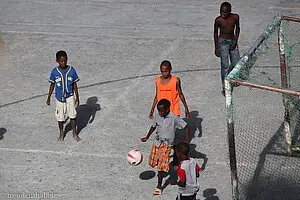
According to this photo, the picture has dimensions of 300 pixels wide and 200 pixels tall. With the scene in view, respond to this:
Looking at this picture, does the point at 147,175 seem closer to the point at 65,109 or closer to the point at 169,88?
the point at 169,88

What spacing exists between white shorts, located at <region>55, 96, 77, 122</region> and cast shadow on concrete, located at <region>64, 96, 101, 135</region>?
1.83ft

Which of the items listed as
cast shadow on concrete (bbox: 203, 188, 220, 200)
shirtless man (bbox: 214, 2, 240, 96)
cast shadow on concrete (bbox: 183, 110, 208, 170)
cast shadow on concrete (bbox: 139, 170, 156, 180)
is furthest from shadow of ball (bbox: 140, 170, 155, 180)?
shirtless man (bbox: 214, 2, 240, 96)

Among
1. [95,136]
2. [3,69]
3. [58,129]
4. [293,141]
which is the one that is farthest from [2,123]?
[293,141]

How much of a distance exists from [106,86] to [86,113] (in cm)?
132

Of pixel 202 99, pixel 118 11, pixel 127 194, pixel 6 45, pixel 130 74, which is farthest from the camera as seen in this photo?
pixel 118 11

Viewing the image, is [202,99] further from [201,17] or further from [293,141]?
[201,17]

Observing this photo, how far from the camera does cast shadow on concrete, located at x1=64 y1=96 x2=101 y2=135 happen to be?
11.5m

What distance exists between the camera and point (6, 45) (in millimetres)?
15883

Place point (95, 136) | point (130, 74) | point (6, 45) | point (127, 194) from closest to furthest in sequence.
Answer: point (127, 194) < point (95, 136) < point (130, 74) < point (6, 45)

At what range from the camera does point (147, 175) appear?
976cm

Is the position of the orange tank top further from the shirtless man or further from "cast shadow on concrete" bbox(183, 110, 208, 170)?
the shirtless man

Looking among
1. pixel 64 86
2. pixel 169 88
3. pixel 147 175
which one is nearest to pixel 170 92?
pixel 169 88

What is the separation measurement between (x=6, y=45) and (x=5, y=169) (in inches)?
255

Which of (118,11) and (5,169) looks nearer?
(5,169)
